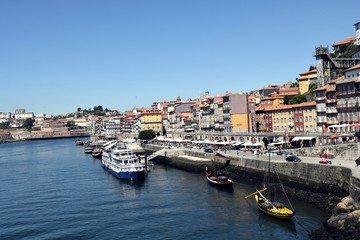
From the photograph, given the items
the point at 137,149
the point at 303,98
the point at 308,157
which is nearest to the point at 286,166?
the point at 308,157

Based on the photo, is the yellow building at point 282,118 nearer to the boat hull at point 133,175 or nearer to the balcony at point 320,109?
the balcony at point 320,109

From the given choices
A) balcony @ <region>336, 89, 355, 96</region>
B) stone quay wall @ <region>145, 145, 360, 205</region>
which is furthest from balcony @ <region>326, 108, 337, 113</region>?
stone quay wall @ <region>145, 145, 360, 205</region>

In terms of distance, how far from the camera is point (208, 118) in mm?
111812

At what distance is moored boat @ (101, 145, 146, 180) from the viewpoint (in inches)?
2387

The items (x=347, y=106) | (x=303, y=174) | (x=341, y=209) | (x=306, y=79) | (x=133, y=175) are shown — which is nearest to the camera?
(x=341, y=209)

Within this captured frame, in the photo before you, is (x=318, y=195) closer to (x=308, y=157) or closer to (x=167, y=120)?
(x=308, y=157)

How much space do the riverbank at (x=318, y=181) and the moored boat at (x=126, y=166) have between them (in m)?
9.72

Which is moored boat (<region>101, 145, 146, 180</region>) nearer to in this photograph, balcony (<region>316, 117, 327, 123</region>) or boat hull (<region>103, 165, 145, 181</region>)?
boat hull (<region>103, 165, 145, 181</region>)

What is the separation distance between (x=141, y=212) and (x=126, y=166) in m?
21.0

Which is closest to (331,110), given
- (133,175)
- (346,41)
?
(133,175)

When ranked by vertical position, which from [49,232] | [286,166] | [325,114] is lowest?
[49,232]

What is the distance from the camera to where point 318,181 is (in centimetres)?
4256

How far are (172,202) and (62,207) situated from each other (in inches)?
436

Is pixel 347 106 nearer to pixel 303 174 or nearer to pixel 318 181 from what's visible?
pixel 303 174
